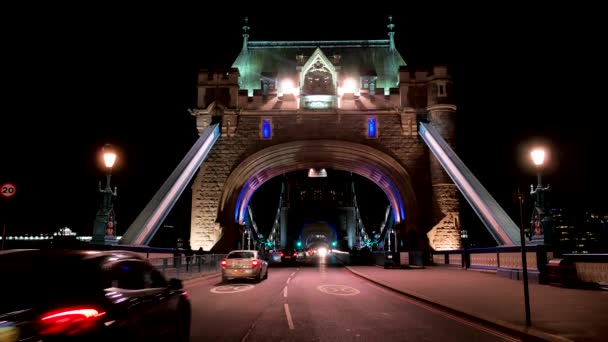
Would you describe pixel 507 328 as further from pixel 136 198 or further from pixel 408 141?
pixel 136 198

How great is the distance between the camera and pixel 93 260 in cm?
395

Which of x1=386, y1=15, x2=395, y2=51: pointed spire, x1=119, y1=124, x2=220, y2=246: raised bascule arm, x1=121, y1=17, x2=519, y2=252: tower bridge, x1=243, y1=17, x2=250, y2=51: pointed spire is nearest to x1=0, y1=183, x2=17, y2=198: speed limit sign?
x1=119, y1=124, x2=220, y2=246: raised bascule arm

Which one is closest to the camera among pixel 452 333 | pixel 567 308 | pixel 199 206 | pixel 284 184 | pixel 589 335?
pixel 589 335

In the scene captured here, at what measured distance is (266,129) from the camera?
112ft

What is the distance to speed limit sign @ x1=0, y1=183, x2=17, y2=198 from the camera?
977cm

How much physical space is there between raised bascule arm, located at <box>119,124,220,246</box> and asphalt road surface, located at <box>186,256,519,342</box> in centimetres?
1236

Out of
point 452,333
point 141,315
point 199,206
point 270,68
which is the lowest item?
point 452,333

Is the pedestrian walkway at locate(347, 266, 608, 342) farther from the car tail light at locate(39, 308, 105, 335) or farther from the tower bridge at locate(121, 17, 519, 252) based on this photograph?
the tower bridge at locate(121, 17, 519, 252)

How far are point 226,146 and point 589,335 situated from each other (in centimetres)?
2932

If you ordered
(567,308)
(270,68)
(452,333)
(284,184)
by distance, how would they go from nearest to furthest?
(452,333) < (567,308) < (270,68) < (284,184)

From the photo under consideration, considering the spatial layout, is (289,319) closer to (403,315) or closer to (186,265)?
(403,315)

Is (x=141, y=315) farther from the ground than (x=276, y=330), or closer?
farther from the ground

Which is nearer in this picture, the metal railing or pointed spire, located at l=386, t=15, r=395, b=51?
the metal railing

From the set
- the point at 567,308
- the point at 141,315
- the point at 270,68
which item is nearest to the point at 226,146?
the point at 270,68
